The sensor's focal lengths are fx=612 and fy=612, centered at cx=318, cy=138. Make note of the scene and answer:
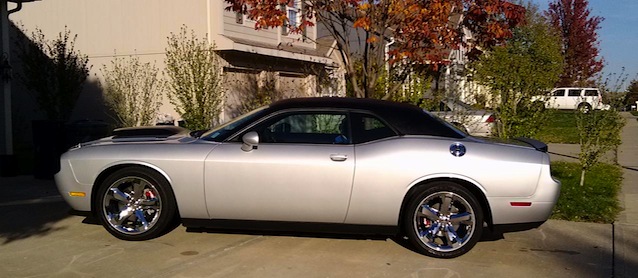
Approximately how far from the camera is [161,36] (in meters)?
14.7

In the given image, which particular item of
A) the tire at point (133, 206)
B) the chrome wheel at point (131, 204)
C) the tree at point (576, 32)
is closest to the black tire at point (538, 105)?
the tire at point (133, 206)

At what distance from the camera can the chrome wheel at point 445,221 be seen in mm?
5712

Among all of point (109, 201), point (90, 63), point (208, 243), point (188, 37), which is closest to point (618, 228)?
point (208, 243)

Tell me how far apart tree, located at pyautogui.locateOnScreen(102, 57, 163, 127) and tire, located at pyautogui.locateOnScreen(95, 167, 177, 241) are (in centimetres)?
652

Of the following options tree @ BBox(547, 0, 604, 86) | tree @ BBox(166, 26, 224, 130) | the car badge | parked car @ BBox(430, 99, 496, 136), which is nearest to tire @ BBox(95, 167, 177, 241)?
the car badge

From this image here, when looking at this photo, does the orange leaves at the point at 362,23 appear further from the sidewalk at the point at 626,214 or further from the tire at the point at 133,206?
the sidewalk at the point at 626,214

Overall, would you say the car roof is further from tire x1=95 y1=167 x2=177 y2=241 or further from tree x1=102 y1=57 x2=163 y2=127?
tree x1=102 y1=57 x2=163 y2=127

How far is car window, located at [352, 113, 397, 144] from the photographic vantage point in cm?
589

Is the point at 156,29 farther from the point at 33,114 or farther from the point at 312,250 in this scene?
the point at 312,250

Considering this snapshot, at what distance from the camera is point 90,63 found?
15.7 metres

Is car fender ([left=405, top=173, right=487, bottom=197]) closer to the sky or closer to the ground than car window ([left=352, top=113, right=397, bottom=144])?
closer to the ground

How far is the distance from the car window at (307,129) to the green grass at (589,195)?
329cm

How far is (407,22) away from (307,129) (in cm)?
305

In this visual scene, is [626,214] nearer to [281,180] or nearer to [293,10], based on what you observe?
[281,180]
